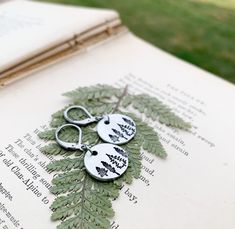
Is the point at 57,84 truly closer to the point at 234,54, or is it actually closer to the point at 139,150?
the point at 139,150

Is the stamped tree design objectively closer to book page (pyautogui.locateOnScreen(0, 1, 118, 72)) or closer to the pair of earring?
the pair of earring

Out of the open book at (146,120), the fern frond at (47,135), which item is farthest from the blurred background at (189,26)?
the fern frond at (47,135)

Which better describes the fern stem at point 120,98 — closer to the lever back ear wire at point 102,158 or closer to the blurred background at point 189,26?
the lever back ear wire at point 102,158

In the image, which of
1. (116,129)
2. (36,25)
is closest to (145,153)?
(116,129)

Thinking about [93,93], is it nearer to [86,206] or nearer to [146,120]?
[146,120]

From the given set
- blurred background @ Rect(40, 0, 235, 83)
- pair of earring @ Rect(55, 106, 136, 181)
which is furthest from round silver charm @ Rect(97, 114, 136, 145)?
blurred background @ Rect(40, 0, 235, 83)
